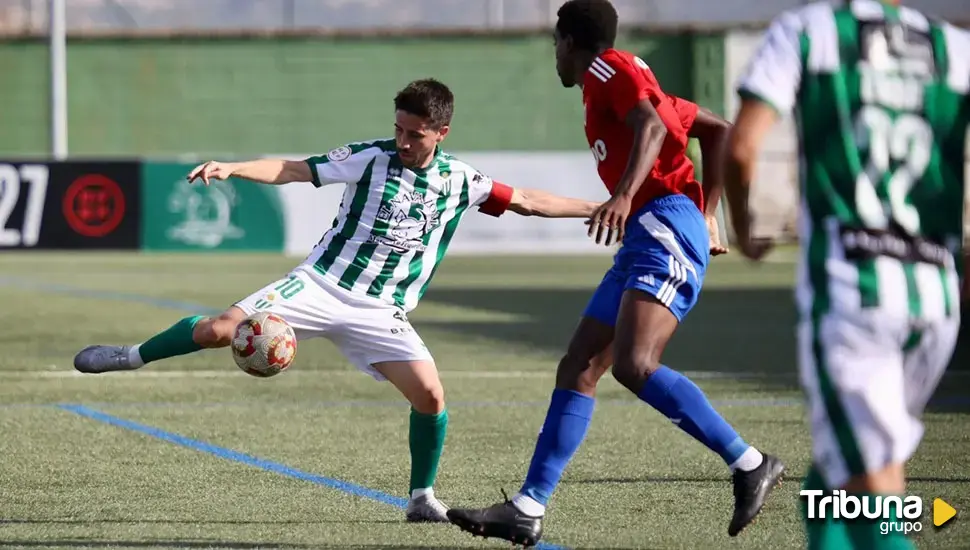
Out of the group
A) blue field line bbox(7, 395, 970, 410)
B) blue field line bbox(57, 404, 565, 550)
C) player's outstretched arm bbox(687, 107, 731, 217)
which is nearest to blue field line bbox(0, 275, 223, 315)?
blue field line bbox(7, 395, 970, 410)

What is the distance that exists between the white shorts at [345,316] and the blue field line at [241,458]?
0.62 metres

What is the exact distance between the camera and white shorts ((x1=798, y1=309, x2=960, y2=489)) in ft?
13.0

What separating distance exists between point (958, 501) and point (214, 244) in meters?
19.7

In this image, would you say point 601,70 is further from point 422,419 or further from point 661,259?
point 422,419

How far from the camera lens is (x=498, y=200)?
6969 millimetres

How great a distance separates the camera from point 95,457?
8016mm

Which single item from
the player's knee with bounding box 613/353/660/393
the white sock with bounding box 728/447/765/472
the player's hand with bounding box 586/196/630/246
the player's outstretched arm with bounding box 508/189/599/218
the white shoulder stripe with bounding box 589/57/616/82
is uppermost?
the white shoulder stripe with bounding box 589/57/616/82

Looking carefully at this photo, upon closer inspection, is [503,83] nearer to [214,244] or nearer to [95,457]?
[214,244]

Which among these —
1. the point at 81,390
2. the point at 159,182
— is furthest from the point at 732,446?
the point at 159,182

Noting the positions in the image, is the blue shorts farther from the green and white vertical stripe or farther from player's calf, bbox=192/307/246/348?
player's calf, bbox=192/307/246/348

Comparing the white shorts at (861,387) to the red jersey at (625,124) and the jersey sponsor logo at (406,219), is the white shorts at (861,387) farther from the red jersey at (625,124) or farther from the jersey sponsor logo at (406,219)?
the jersey sponsor logo at (406,219)

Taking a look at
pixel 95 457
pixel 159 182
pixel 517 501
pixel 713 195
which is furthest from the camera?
pixel 159 182

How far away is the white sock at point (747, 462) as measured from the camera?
6.05 meters

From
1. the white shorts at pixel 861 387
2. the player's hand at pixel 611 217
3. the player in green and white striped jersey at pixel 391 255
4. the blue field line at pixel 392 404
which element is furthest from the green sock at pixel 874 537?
the blue field line at pixel 392 404
